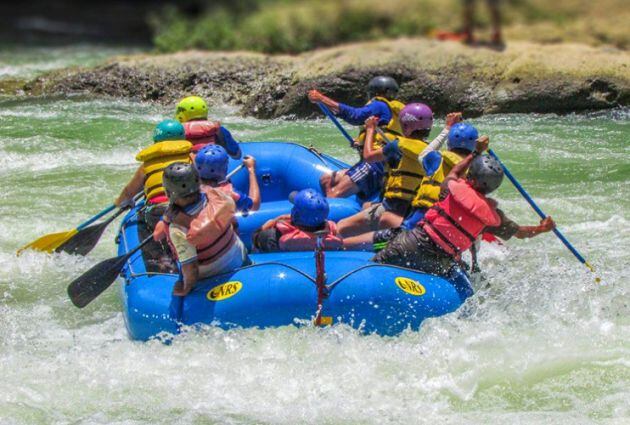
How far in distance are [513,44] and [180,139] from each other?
A: 6877 mm

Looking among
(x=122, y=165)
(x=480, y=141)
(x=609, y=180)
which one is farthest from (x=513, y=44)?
(x=480, y=141)

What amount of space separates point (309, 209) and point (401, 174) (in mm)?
948

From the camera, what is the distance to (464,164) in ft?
18.2

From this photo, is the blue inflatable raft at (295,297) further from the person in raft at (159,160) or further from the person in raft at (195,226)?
the person in raft at (159,160)

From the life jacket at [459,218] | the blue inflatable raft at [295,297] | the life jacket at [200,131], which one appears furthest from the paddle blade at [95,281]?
the life jacket at [459,218]

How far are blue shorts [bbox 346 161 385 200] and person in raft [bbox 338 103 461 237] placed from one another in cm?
40

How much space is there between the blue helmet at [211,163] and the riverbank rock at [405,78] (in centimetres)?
532

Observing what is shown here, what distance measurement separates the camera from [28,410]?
4.80 metres

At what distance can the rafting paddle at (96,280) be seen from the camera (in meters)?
5.63

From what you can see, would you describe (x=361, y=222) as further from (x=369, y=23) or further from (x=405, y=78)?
(x=369, y=23)

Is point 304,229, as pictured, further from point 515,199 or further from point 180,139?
point 515,199

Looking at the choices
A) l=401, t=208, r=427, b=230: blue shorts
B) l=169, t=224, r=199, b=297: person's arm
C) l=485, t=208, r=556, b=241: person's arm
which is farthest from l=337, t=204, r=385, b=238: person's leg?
l=169, t=224, r=199, b=297: person's arm

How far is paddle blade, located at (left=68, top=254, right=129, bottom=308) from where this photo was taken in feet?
18.5

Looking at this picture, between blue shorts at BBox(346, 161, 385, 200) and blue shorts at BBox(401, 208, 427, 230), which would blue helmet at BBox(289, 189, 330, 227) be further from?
blue shorts at BBox(346, 161, 385, 200)
